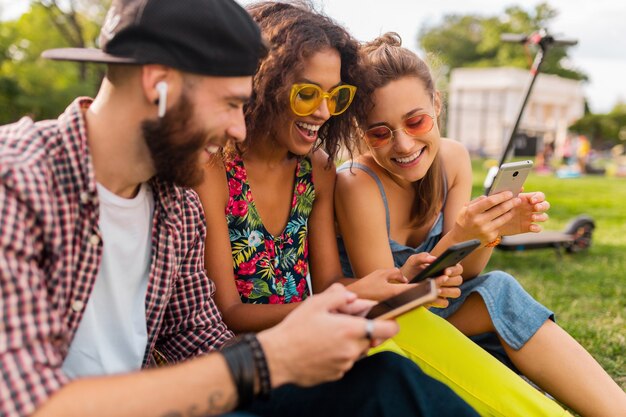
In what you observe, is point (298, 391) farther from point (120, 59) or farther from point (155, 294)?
point (120, 59)

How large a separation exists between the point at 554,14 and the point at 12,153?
76311 millimetres

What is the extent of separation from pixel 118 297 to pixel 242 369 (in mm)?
582

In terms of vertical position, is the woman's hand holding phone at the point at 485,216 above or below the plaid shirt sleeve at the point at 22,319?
below

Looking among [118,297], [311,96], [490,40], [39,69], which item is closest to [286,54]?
[311,96]

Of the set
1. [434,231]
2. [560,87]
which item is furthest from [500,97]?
[434,231]

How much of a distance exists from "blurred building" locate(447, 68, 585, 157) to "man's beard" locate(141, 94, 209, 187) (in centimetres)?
3963

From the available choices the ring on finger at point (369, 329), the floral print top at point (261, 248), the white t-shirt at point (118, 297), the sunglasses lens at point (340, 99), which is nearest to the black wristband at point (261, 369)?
the ring on finger at point (369, 329)

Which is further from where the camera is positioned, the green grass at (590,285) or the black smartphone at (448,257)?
the green grass at (590,285)

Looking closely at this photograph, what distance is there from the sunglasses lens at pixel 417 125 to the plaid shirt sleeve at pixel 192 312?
1209 mm

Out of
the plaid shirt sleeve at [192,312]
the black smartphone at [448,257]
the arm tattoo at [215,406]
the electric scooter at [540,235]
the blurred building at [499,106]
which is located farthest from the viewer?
the blurred building at [499,106]

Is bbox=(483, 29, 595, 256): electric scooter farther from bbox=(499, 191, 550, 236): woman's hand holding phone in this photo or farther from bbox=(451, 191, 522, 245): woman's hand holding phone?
bbox=(451, 191, 522, 245): woman's hand holding phone

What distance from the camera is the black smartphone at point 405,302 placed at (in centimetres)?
176

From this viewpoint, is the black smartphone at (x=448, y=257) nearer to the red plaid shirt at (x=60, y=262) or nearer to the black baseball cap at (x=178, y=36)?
the red plaid shirt at (x=60, y=262)

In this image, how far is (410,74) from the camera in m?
3.04
